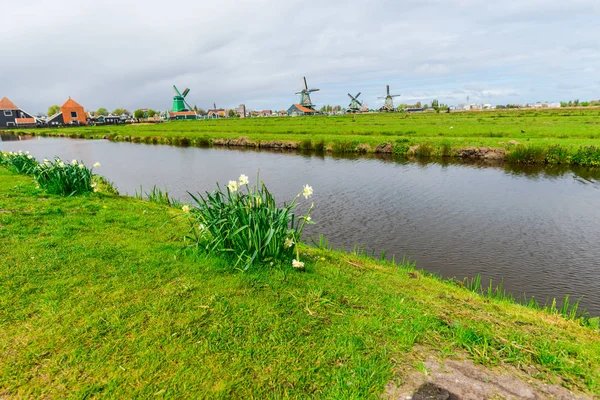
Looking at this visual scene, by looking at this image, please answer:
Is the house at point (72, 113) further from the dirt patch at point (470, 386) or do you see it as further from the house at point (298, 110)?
the dirt patch at point (470, 386)

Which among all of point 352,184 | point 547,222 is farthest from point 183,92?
point 547,222

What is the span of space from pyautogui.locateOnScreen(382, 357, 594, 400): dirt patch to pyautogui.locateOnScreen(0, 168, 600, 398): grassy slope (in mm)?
152

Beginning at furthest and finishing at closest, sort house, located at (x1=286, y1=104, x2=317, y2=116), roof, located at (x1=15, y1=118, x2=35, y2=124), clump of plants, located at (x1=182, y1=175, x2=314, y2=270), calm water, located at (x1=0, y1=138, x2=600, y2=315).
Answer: house, located at (x1=286, y1=104, x2=317, y2=116) → roof, located at (x1=15, y1=118, x2=35, y2=124) → calm water, located at (x1=0, y1=138, x2=600, y2=315) → clump of plants, located at (x1=182, y1=175, x2=314, y2=270)

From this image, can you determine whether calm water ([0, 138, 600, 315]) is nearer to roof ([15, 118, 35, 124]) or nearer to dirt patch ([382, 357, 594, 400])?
dirt patch ([382, 357, 594, 400])

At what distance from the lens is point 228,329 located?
3701 mm

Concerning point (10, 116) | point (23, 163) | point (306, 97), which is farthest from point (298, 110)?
point (23, 163)

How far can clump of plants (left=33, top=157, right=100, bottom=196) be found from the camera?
10.2 metres

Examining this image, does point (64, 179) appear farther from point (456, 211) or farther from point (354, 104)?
point (354, 104)

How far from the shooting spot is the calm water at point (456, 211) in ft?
27.6

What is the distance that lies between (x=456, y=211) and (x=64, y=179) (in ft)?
45.8

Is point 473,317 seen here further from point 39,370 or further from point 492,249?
point 492,249

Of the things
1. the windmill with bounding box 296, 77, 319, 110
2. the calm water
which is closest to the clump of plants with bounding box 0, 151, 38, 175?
the calm water

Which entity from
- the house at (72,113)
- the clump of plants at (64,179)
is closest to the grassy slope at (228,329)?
the clump of plants at (64,179)

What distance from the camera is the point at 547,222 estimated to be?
38.5ft
